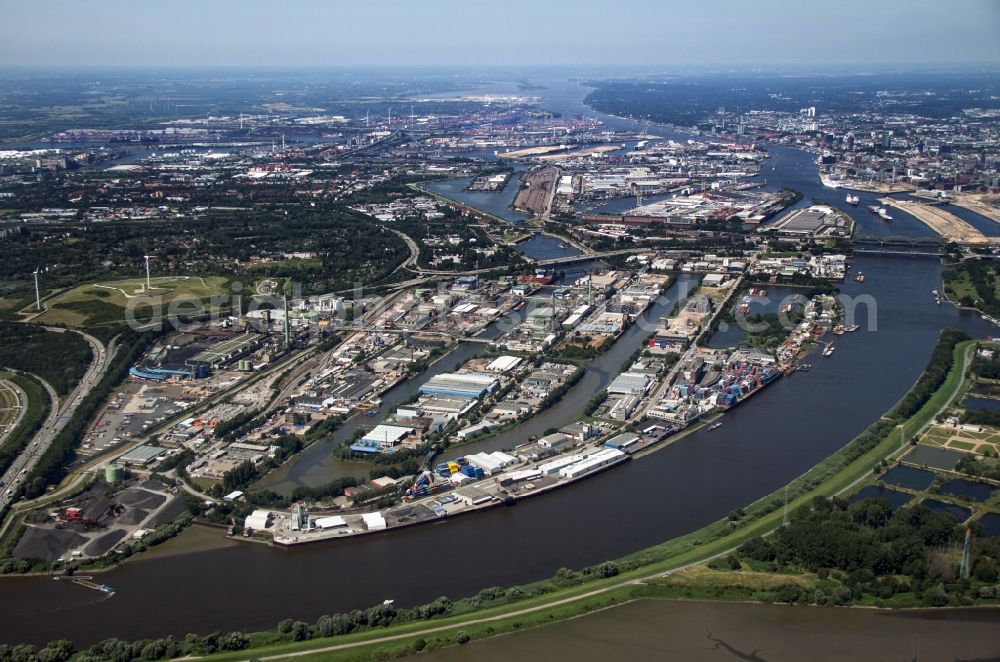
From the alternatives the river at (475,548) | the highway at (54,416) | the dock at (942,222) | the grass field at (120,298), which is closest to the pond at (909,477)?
the river at (475,548)

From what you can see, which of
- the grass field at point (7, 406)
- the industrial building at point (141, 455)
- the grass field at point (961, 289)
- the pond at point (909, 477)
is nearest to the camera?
the pond at point (909, 477)

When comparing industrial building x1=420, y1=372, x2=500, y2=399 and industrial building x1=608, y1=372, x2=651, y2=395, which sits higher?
industrial building x1=608, y1=372, x2=651, y2=395

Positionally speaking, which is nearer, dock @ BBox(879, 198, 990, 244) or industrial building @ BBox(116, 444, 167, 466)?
industrial building @ BBox(116, 444, 167, 466)

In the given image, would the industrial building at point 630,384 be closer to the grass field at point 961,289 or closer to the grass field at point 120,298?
the grass field at point 961,289

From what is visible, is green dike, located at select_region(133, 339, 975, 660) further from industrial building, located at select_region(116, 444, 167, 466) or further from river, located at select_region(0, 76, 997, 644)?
industrial building, located at select_region(116, 444, 167, 466)

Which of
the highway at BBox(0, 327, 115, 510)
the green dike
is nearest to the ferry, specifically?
the green dike

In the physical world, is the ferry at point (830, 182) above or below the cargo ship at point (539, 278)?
above

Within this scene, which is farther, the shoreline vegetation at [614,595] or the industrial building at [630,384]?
the industrial building at [630,384]
